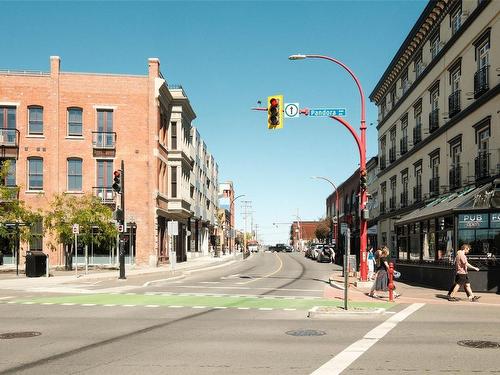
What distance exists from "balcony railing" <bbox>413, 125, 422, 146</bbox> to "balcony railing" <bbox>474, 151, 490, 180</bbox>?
9.86m

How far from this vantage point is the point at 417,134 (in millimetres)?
34188

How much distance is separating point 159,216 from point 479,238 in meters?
27.6

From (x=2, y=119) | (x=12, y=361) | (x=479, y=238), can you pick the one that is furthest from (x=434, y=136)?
(x=2, y=119)

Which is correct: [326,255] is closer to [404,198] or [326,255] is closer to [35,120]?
[404,198]

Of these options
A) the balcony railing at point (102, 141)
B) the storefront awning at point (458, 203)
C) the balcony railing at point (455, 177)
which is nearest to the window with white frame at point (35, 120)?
the balcony railing at point (102, 141)

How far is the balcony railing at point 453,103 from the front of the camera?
87.0ft

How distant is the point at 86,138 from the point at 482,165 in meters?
27.2

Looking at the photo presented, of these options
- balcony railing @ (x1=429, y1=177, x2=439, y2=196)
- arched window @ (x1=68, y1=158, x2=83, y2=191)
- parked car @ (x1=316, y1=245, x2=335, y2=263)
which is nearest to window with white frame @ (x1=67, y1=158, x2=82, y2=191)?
arched window @ (x1=68, y1=158, x2=83, y2=191)

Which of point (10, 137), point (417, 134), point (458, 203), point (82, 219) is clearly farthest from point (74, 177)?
point (458, 203)

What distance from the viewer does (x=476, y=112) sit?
958 inches

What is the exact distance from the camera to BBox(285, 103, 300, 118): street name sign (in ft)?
70.6

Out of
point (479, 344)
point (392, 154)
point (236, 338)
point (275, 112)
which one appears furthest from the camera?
point (392, 154)

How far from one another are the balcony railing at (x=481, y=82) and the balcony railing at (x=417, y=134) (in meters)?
9.68

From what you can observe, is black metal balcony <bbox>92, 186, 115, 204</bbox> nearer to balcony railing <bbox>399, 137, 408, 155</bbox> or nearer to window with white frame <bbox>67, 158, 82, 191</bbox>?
window with white frame <bbox>67, 158, 82, 191</bbox>
